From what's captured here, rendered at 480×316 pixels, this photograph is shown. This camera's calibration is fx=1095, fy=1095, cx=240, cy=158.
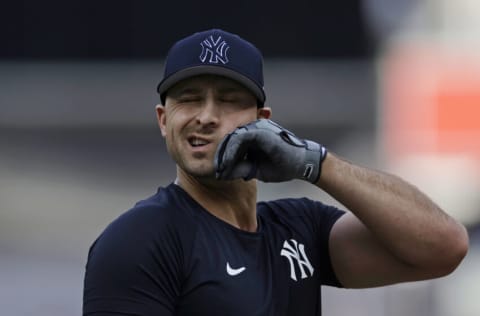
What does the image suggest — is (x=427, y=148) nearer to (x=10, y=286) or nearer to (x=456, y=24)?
(x=456, y=24)

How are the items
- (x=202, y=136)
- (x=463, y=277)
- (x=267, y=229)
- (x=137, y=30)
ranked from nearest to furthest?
(x=202, y=136) < (x=267, y=229) < (x=463, y=277) < (x=137, y=30)

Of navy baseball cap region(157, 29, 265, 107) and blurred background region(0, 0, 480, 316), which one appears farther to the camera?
blurred background region(0, 0, 480, 316)

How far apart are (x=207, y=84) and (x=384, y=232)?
0.62 m

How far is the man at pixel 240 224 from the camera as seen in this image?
2.55m

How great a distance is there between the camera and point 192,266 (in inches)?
102

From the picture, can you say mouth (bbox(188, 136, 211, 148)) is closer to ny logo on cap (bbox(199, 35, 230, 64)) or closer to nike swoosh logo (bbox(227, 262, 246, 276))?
ny logo on cap (bbox(199, 35, 230, 64))

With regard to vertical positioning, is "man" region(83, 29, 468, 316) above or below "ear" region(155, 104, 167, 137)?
below

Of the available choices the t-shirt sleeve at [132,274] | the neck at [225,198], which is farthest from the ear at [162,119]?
the t-shirt sleeve at [132,274]

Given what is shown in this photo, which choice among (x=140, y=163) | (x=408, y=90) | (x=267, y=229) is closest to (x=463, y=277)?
→ (x=408, y=90)

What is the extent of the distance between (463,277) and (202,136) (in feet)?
20.0

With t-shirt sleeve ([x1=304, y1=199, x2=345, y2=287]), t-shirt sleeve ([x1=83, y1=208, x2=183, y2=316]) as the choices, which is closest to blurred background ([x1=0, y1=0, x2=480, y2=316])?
t-shirt sleeve ([x1=304, y1=199, x2=345, y2=287])

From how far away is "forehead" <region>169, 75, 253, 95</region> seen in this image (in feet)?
9.12

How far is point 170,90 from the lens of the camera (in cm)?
Answer: 283

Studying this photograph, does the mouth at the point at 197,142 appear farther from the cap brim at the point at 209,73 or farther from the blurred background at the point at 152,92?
the blurred background at the point at 152,92
